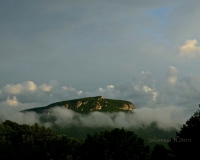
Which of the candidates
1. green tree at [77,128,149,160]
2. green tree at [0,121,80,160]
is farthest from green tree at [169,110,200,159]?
green tree at [0,121,80,160]

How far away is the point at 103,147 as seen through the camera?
66.8m

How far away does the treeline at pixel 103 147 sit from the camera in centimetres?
5934

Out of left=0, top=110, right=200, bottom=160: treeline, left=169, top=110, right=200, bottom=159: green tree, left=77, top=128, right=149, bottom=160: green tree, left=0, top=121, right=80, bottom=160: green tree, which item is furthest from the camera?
left=0, top=121, right=80, bottom=160: green tree

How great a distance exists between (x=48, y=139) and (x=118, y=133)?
22.0m

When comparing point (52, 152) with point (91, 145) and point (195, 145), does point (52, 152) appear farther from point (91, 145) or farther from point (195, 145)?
point (195, 145)

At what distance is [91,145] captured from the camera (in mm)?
69625

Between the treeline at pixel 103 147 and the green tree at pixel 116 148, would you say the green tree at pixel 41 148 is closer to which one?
the treeline at pixel 103 147

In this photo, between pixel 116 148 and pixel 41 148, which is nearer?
pixel 116 148

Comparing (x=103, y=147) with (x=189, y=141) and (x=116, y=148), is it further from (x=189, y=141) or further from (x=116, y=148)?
(x=189, y=141)

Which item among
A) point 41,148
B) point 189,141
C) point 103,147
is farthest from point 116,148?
point 41,148

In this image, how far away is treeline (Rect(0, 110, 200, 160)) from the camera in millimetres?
59344

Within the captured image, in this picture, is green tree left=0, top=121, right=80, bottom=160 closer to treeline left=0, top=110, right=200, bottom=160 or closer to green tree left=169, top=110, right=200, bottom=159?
treeline left=0, top=110, right=200, bottom=160

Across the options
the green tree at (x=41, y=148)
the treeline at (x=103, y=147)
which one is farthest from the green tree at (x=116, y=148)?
the green tree at (x=41, y=148)

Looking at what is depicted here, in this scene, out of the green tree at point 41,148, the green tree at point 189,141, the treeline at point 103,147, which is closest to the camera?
the green tree at point 189,141
